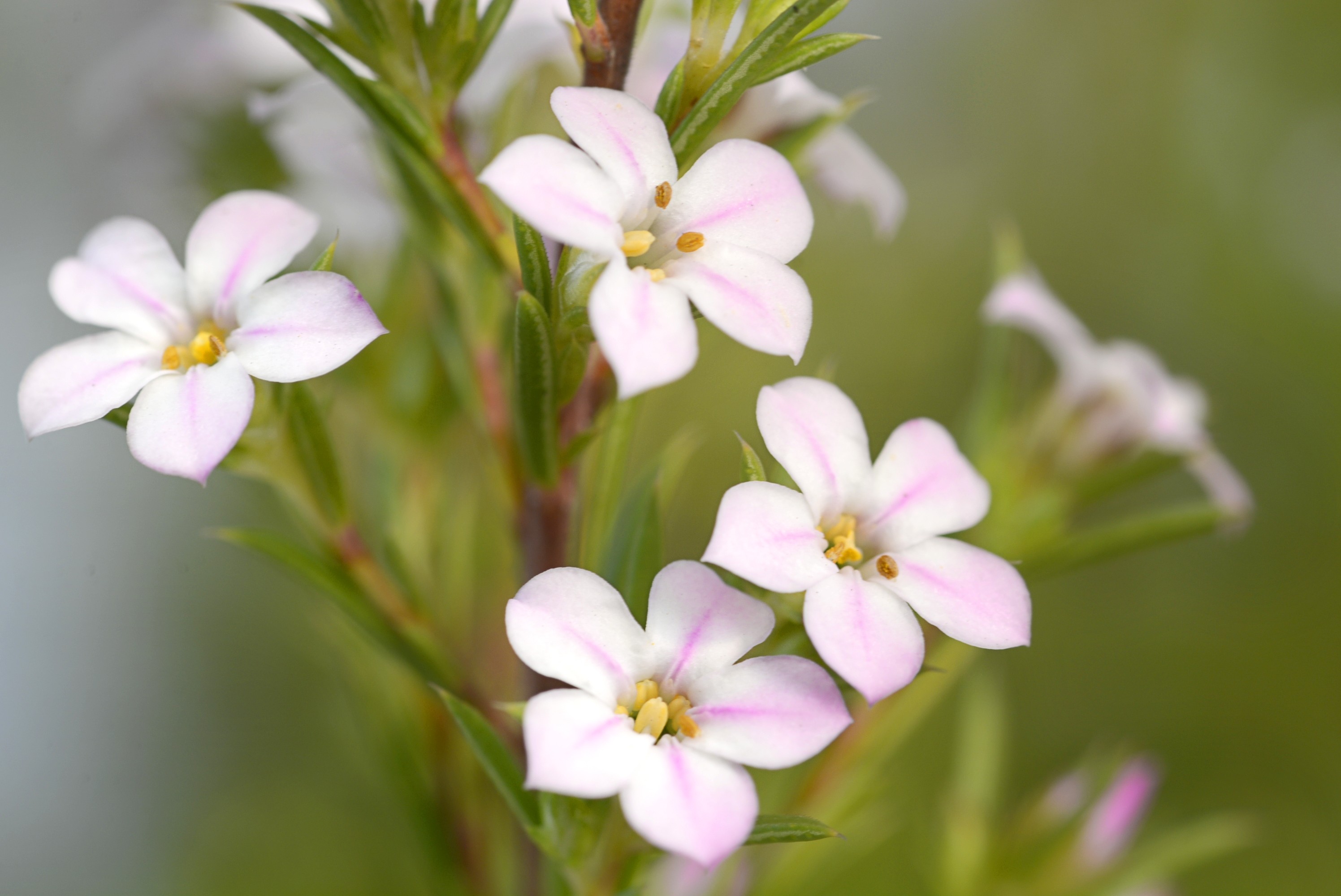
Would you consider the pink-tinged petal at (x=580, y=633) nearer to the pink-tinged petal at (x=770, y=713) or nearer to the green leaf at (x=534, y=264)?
the pink-tinged petal at (x=770, y=713)

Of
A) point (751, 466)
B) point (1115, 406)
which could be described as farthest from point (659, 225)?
point (1115, 406)

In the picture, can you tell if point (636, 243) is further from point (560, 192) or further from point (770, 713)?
point (770, 713)

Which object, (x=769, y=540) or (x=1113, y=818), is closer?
(x=769, y=540)

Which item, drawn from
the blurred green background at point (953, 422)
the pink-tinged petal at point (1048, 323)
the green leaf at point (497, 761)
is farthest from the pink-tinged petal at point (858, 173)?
the blurred green background at point (953, 422)

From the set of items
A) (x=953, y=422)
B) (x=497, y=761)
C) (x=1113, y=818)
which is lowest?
(x=953, y=422)

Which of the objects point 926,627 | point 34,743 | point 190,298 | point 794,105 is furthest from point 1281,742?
point 34,743

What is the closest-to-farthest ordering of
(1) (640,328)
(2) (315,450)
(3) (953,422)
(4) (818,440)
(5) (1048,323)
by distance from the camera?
(1) (640,328) < (4) (818,440) < (2) (315,450) < (5) (1048,323) < (3) (953,422)

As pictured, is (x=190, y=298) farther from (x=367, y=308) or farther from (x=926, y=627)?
(x=926, y=627)
